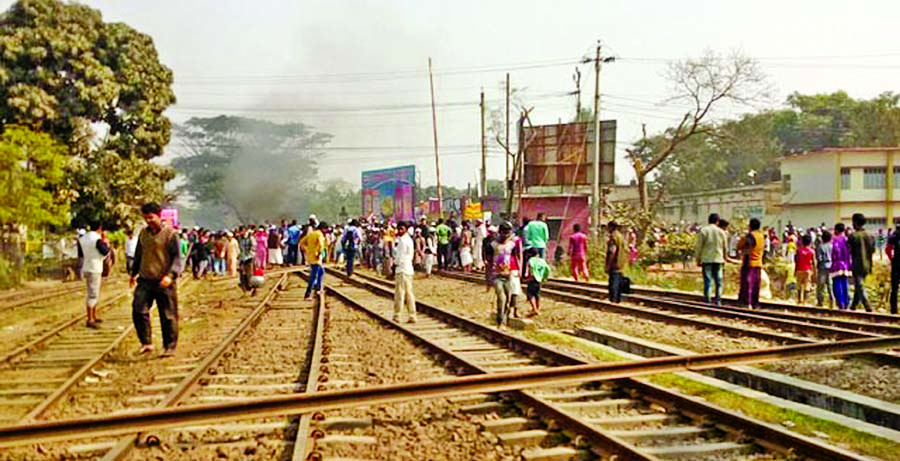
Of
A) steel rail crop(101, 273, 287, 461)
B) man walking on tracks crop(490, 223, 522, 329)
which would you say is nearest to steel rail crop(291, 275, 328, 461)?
steel rail crop(101, 273, 287, 461)

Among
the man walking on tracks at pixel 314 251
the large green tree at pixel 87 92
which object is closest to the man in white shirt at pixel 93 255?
the man walking on tracks at pixel 314 251

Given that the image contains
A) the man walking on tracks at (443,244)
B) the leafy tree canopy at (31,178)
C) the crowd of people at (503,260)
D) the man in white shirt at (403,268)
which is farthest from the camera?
the man walking on tracks at (443,244)

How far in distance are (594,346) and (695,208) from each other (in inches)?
2094

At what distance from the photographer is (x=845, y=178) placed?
46688 mm

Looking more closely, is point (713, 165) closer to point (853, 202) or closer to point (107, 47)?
point (853, 202)

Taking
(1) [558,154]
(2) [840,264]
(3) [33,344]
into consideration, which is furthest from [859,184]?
A: (3) [33,344]

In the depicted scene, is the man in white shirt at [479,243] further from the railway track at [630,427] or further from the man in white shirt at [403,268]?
the railway track at [630,427]

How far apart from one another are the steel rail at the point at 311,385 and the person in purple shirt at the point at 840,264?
9.15 metres

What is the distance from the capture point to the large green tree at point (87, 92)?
32562 millimetres

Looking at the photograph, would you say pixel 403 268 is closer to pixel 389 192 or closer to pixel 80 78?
pixel 80 78

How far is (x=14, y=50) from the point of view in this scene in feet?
107

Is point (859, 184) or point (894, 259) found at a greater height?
point (859, 184)

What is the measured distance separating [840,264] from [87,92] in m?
27.8

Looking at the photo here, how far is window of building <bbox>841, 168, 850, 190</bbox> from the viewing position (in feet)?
153
